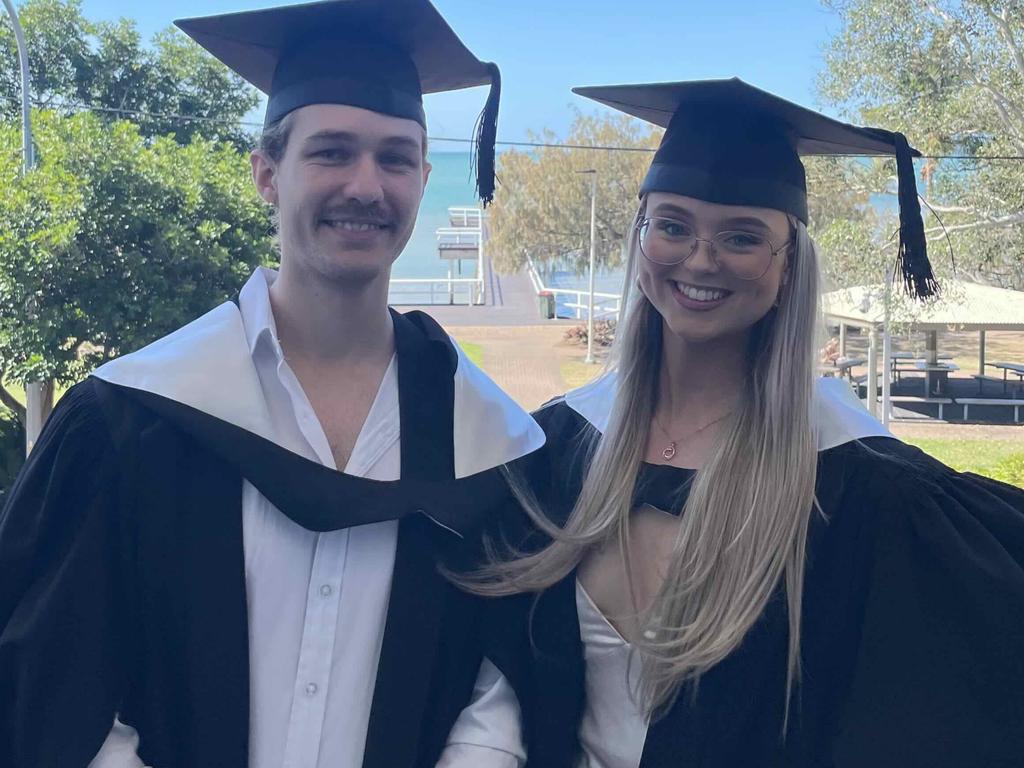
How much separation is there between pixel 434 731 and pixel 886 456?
103 centimetres

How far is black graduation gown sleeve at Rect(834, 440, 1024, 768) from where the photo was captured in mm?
1870

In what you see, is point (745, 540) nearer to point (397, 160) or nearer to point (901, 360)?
point (397, 160)

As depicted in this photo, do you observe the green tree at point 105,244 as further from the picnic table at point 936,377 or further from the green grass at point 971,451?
the picnic table at point 936,377

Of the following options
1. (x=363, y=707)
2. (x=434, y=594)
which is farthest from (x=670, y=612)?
(x=363, y=707)

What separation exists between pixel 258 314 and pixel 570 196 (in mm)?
28885

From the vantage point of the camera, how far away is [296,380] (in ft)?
6.85

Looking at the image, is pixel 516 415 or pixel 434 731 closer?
pixel 434 731

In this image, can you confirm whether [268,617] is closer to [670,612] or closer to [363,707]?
[363,707]

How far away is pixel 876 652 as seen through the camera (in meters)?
1.89

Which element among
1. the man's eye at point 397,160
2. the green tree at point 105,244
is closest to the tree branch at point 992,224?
the green tree at point 105,244

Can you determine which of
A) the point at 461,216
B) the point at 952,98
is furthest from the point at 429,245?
the point at 952,98

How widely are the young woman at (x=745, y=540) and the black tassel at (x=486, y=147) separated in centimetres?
34

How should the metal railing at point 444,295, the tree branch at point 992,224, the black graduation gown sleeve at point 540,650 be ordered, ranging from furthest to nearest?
the metal railing at point 444,295
the tree branch at point 992,224
the black graduation gown sleeve at point 540,650

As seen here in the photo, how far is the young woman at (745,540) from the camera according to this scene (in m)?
1.88
